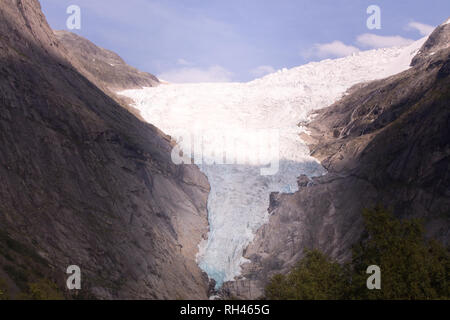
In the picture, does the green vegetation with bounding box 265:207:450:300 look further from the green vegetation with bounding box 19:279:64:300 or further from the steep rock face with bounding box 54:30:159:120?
the steep rock face with bounding box 54:30:159:120

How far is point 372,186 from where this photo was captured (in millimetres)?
34531

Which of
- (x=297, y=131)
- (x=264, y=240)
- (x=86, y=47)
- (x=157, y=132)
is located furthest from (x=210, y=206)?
(x=86, y=47)

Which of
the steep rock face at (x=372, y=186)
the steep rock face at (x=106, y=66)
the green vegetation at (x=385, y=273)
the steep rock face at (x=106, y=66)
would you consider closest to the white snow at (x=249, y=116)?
the steep rock face at (x=372, y=186)

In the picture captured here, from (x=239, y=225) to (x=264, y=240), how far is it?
3.79 meters

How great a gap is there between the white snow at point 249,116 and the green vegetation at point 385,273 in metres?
14.6

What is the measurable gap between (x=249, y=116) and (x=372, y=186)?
30.7 meters

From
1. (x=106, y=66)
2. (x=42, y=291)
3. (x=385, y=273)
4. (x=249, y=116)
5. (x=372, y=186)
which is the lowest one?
(x=42, y=291)

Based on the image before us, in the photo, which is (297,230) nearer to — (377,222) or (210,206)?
(210,206)

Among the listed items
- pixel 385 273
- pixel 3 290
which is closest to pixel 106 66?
pixel 3 290

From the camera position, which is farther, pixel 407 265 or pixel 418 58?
pixel 418 58

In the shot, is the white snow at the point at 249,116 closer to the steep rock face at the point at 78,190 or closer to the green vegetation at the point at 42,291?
the steep rock face at the point at 78,190

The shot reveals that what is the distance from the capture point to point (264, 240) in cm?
3800

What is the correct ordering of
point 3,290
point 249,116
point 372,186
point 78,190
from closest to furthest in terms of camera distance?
point 3,290 < point 78,190 < point 372,186 < point 249,116

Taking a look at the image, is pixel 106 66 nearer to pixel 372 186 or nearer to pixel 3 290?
pixel 372 186
